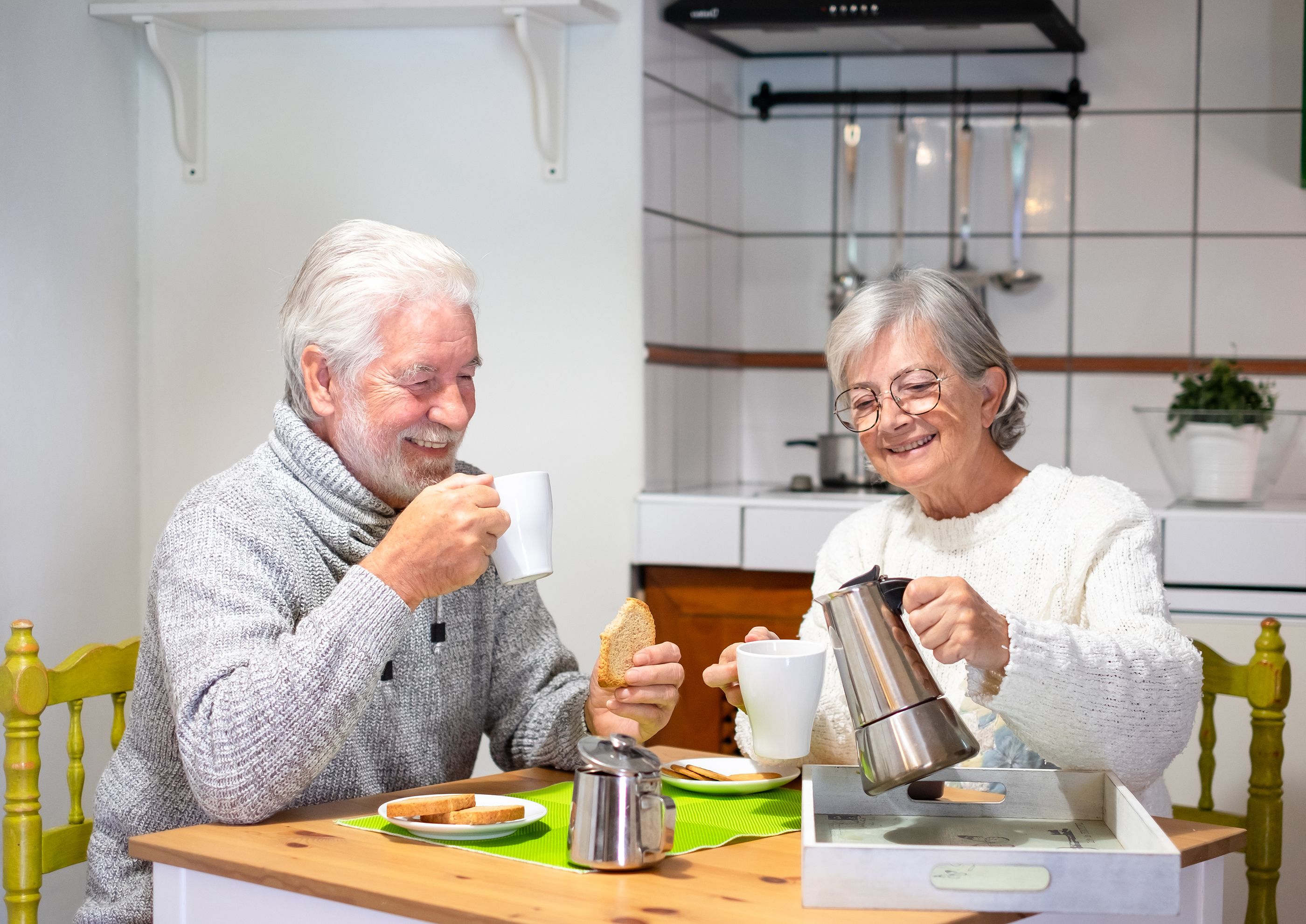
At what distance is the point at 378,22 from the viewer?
2.54 meters

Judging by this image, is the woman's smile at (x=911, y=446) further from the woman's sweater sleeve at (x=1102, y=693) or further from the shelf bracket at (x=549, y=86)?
the shelf bracket at (x=549, y=86)

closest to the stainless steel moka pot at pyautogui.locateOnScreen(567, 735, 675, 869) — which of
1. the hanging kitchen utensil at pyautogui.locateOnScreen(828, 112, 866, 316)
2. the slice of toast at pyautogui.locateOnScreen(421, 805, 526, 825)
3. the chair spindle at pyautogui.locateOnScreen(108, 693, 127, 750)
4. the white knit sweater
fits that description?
the slice of toast at pyautogui.locateOnScreen(421, 805, 526, 825)

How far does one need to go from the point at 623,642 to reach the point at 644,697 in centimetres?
7

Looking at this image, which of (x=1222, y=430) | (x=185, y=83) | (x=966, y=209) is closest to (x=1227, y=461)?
(x=1222, y=430)

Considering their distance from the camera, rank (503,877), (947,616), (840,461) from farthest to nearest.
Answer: (840,461)
(947,616)
(503,877)

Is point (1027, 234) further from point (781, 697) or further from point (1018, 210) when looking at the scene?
point (781, 697)

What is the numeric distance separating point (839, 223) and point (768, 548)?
0.91m

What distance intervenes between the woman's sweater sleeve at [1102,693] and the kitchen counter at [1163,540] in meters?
1.06

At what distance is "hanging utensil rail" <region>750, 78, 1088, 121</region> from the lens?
2.89 metres

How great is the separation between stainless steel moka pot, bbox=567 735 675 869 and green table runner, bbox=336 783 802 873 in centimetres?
3

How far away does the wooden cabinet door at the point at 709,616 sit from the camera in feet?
8.36

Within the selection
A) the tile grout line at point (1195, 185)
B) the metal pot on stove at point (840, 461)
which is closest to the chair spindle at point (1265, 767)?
the metal pot on stove at point (840, 461)

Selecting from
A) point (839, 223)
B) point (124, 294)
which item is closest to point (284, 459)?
point (124, 294)

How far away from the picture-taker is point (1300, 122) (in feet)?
9.21
